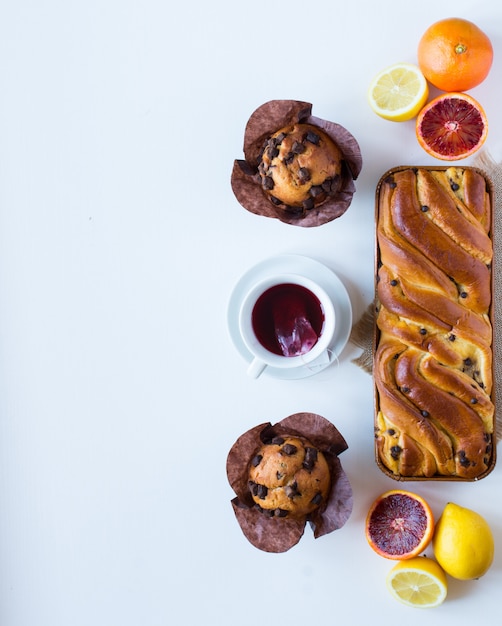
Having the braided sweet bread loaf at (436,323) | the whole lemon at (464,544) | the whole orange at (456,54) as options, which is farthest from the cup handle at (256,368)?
the whole orange at (456,54)

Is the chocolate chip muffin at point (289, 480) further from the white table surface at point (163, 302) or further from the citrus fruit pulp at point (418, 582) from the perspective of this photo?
the citrus fruit pulp at point (418, 582)

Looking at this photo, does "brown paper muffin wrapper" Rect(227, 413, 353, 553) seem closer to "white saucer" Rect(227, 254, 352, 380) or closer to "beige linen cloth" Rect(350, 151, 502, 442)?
"white saucer" Rect(227, 254, 352, 380)

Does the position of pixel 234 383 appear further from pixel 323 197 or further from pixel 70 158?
pixel 70 158

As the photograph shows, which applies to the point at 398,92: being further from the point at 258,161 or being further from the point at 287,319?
the point at 287,319

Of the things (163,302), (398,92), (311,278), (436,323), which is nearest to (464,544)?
(436,323)

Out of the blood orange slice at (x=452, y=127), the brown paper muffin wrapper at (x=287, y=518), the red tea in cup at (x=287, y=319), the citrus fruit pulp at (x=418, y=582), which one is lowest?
the citrus fruit pulp at (x=418, y=582)

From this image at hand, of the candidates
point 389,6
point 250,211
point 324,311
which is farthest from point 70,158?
point 389,6
